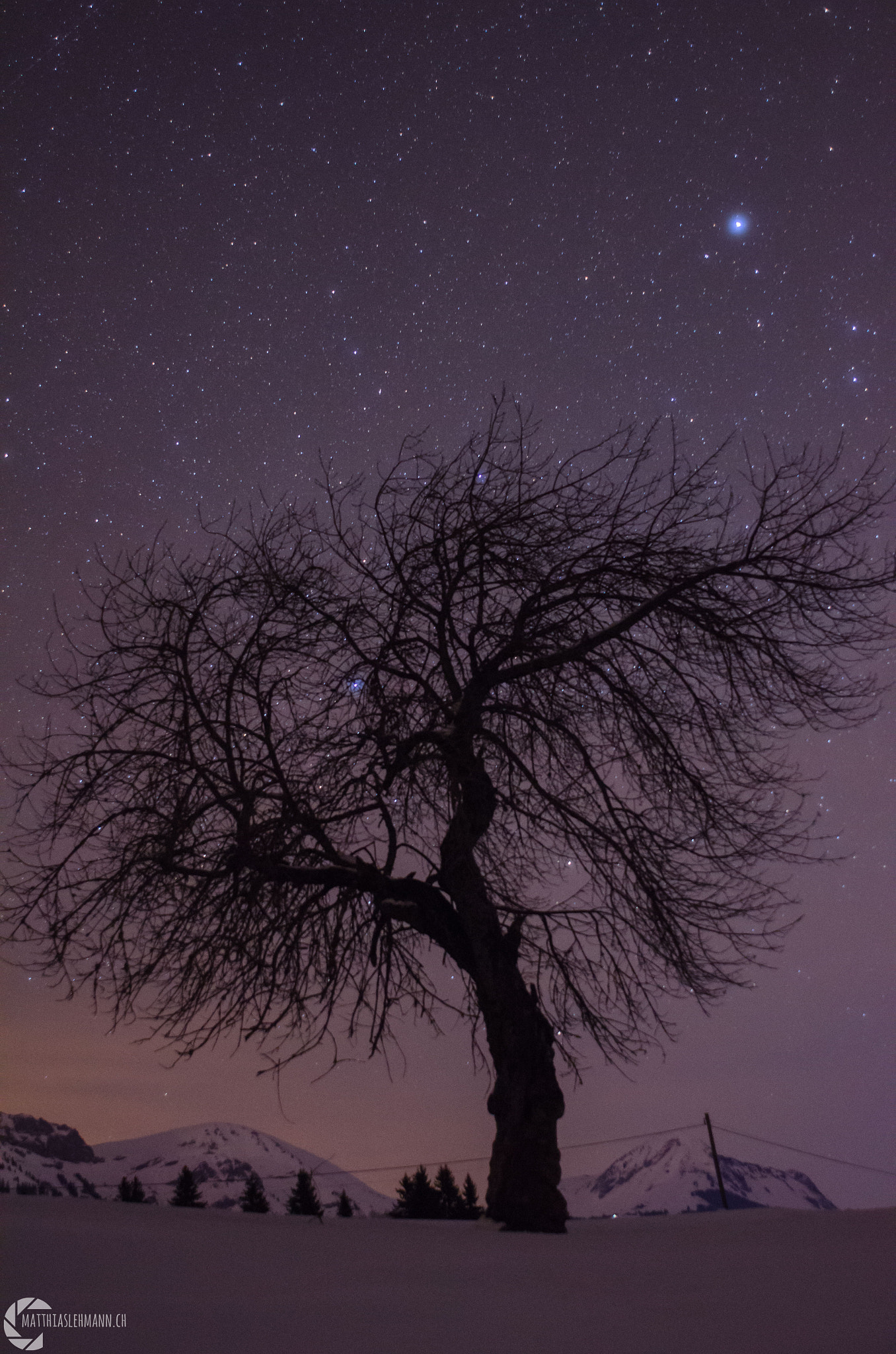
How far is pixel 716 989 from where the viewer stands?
559 centimetres

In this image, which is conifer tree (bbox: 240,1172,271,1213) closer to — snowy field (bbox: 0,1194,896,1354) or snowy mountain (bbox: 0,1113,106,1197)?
snowy mountain (bbox: 0,1113,106,1197)

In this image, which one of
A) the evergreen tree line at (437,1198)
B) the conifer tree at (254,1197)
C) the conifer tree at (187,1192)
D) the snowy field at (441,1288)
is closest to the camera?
the snowy field at (441,1288)

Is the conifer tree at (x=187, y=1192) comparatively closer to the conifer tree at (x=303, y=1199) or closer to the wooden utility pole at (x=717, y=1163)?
the conifer tree at (x=303, y=1199)

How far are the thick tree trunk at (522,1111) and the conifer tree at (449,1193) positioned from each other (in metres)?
9.21

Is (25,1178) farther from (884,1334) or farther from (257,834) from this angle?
(884,1334)

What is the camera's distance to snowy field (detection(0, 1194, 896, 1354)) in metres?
2.35

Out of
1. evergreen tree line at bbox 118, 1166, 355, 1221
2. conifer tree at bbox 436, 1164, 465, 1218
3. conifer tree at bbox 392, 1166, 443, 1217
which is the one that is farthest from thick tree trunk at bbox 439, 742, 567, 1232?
conifer tree at bbox 436, 1164, 465, 1218

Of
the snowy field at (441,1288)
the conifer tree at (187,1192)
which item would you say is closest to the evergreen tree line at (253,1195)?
the conifer tree at (187,1192)

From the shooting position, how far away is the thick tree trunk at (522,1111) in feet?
16.8

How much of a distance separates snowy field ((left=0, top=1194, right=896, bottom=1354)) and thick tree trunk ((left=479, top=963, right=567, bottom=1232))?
0.47m

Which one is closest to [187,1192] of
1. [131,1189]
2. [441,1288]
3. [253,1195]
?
[253,1195]

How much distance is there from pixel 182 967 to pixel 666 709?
11.5ft

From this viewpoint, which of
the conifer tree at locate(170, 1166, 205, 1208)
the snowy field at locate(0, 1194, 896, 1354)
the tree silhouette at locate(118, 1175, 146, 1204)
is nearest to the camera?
the snowy field at locate(0, 1194, 896, 1354)

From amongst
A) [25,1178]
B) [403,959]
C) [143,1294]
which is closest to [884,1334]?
[143,1294]
